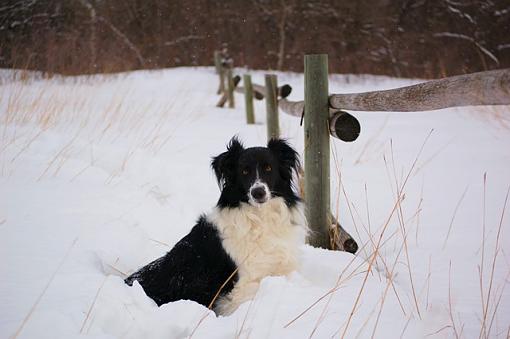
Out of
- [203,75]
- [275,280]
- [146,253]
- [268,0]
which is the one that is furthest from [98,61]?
[275,280]

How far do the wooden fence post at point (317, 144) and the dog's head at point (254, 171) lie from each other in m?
0.16

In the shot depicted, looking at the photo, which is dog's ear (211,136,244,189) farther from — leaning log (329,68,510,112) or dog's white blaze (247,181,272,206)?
leaning log (329,68,510,112)

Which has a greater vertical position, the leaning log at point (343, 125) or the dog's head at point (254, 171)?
the leaning log at point (343, 125)

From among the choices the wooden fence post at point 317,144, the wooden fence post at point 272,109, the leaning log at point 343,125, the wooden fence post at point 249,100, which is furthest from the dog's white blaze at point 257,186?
the wooden fence post at point 249,100

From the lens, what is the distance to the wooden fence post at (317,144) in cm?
298

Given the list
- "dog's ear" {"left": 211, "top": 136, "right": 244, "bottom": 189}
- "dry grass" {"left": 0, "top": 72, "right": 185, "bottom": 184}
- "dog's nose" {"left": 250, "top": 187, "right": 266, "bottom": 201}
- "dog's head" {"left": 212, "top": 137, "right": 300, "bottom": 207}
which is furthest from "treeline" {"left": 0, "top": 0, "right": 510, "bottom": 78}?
"dog's nose" {"left": 250, "top": 187, "right": 266, "bottom": 201}

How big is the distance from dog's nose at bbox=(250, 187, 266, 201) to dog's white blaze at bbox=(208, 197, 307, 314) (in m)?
0.15

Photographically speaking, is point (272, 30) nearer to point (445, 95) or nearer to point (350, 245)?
point (350, 245)

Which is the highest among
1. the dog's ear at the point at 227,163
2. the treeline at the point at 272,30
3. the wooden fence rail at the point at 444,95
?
the treeline at the point at 272,30

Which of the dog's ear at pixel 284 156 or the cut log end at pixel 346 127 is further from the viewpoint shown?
the dog's ear at pixel 284 156

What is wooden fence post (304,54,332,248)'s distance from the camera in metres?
2.98

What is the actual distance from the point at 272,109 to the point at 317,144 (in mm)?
2245

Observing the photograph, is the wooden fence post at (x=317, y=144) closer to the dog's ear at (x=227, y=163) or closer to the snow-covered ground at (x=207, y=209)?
the snow-covered ground at (x=207, y=209)

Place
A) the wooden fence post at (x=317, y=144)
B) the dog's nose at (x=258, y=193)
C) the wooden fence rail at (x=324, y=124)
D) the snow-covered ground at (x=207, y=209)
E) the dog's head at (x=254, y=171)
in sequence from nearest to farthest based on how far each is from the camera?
the snow-covered ground at (x=207, y=209) < the wooden fence rail at (x=324, y=124) < the dog's nose at (x=258, y=193) < the dog's head at (x=254, y=171) < the wooden fence post at (x=317, y=144)
